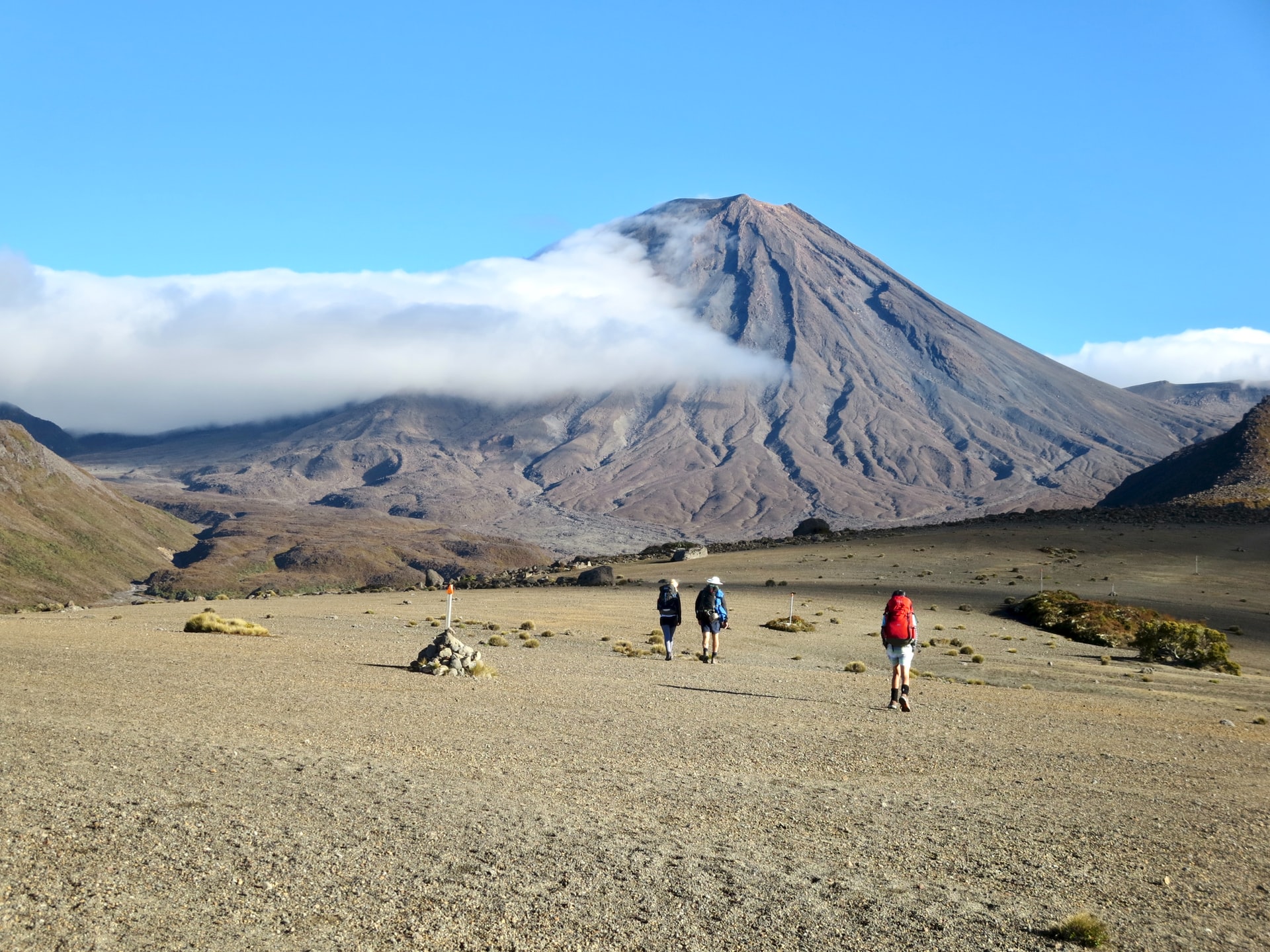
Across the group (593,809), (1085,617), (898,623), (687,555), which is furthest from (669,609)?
(687,555)

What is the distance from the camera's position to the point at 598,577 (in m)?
44.5

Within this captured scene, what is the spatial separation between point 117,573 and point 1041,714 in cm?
11758

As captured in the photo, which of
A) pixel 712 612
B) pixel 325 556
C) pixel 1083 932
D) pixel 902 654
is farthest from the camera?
pixel 325 556

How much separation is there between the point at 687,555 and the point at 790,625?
2809 cm

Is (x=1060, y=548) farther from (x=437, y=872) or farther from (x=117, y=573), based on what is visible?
(x=117, y=573)

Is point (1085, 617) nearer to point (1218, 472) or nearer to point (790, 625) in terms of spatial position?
point (790, 625)

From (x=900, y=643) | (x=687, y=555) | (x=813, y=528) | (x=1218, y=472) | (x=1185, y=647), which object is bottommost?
(x=1185, y=647)

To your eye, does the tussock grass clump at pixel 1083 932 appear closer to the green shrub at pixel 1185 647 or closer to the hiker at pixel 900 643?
the hiker at pixel 900 643

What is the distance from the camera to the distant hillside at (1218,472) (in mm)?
71625

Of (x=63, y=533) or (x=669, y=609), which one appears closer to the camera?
(x=669, y=609)

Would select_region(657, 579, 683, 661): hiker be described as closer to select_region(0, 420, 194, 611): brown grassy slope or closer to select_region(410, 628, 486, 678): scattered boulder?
select_region(410, 628, 486, 678): scattered boulder

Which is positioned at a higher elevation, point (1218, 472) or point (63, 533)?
point (1218, 472)

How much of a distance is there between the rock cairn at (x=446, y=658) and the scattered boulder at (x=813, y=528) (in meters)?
53.7

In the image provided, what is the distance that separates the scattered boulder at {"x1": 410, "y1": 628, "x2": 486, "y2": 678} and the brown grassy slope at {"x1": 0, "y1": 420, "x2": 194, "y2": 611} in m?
82.3
